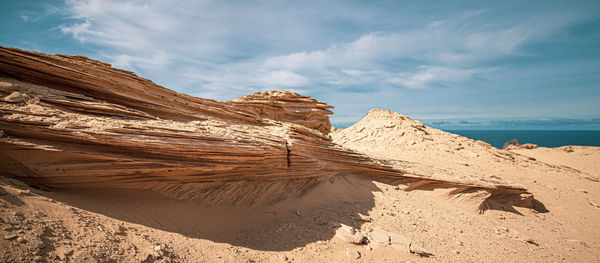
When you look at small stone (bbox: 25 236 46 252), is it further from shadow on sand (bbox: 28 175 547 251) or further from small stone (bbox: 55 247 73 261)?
shadow on sand (bbox: 28 175 547 251)

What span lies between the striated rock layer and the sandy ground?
1.28 ft

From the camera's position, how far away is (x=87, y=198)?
14.5 ft

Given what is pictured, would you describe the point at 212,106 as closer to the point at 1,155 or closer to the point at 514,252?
the point at 1,155

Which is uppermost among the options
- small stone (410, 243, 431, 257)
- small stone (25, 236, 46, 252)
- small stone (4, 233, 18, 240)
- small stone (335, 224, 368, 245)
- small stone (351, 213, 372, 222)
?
small stone (4, 233, 18, 240)

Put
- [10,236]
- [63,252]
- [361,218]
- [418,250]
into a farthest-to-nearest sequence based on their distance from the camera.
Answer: [361,218]
[418,250]
[63,252]
[10,236]

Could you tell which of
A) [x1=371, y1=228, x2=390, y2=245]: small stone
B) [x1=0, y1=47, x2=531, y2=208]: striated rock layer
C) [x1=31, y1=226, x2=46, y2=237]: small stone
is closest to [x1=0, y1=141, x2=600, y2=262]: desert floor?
[x1=31, y1=226, x2=46, y2=237]: small stone

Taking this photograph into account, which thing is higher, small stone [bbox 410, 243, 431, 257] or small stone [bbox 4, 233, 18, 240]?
small stone [bbox 4, 233, 18, 240]

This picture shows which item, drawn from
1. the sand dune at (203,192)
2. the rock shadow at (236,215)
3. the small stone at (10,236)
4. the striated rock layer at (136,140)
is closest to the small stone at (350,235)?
the sand dune at (203,192)

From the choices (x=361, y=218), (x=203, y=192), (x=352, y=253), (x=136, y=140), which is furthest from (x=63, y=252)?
(x=361, y=218)

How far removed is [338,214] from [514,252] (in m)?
4.76

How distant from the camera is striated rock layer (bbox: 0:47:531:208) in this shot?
421 centimetres

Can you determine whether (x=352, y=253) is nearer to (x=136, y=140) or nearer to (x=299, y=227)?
(x=299, y=227)

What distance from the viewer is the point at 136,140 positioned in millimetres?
4781

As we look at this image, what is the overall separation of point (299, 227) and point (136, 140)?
395 centimetres
